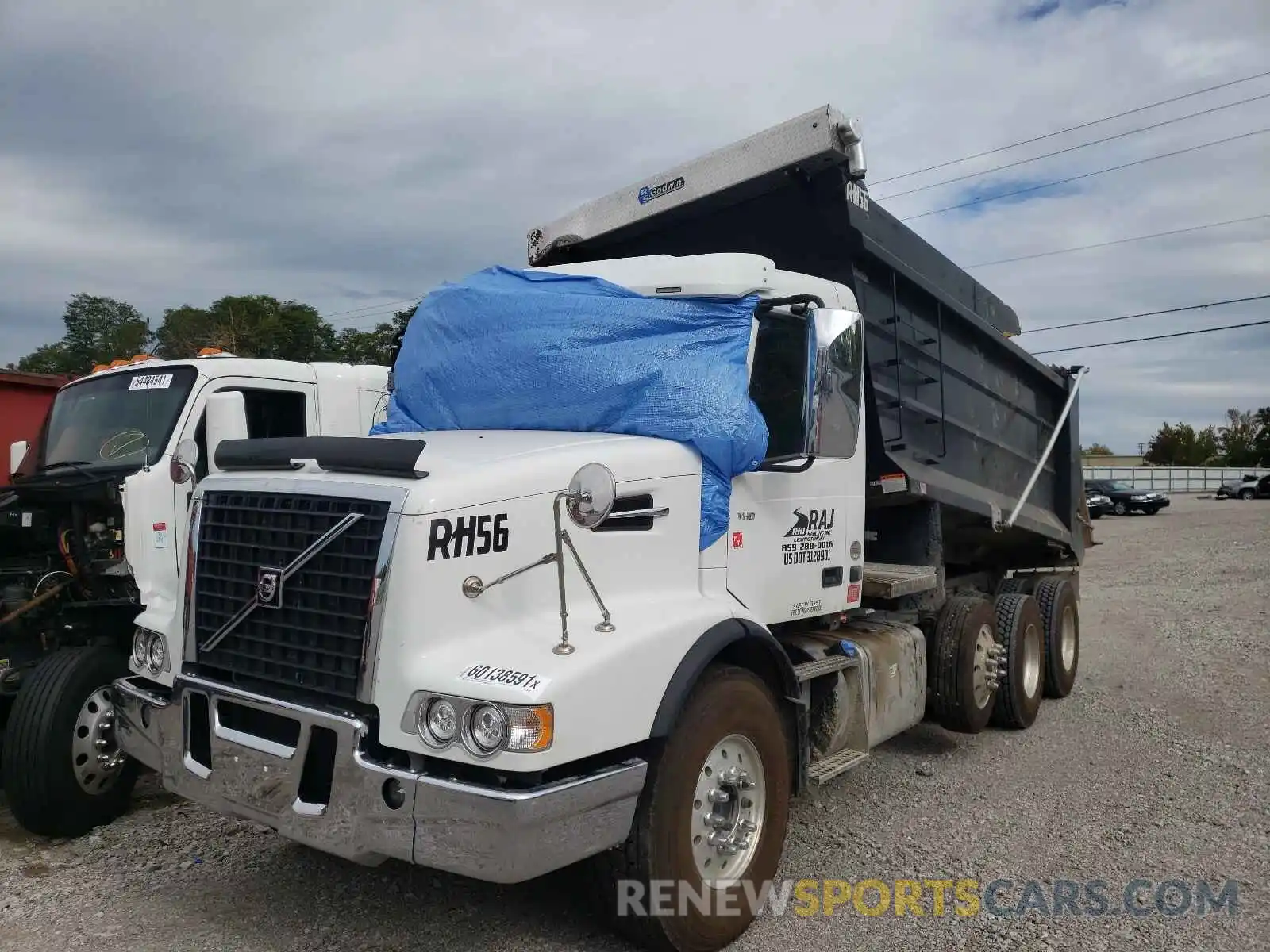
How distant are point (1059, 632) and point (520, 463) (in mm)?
6066

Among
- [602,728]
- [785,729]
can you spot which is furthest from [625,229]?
[602,728]

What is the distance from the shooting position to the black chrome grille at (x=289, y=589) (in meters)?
3.25

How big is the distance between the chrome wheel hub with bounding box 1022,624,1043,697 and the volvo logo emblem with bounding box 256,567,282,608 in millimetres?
5463

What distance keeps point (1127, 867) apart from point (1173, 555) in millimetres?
16970

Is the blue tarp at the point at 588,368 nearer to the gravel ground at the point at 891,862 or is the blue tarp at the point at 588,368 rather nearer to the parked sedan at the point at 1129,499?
the gravel ground at the point at 891,862

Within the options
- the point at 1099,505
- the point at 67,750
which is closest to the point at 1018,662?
the point at 67,750

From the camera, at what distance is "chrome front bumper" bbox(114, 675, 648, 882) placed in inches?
115

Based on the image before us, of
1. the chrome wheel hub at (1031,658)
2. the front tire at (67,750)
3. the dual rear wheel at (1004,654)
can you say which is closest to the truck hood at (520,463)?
the front tire at (67,750)

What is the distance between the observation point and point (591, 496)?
10.3 ft

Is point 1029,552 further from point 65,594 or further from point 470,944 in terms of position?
point 65,594

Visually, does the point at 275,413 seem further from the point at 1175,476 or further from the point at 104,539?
the point at 1175,476

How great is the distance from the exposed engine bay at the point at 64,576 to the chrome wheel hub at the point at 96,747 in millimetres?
656

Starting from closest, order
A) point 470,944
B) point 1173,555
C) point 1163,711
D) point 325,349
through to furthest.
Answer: point 470,944 < point 1163,711 < point 1173,555 < point 325,349

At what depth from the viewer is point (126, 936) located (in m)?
3.83
